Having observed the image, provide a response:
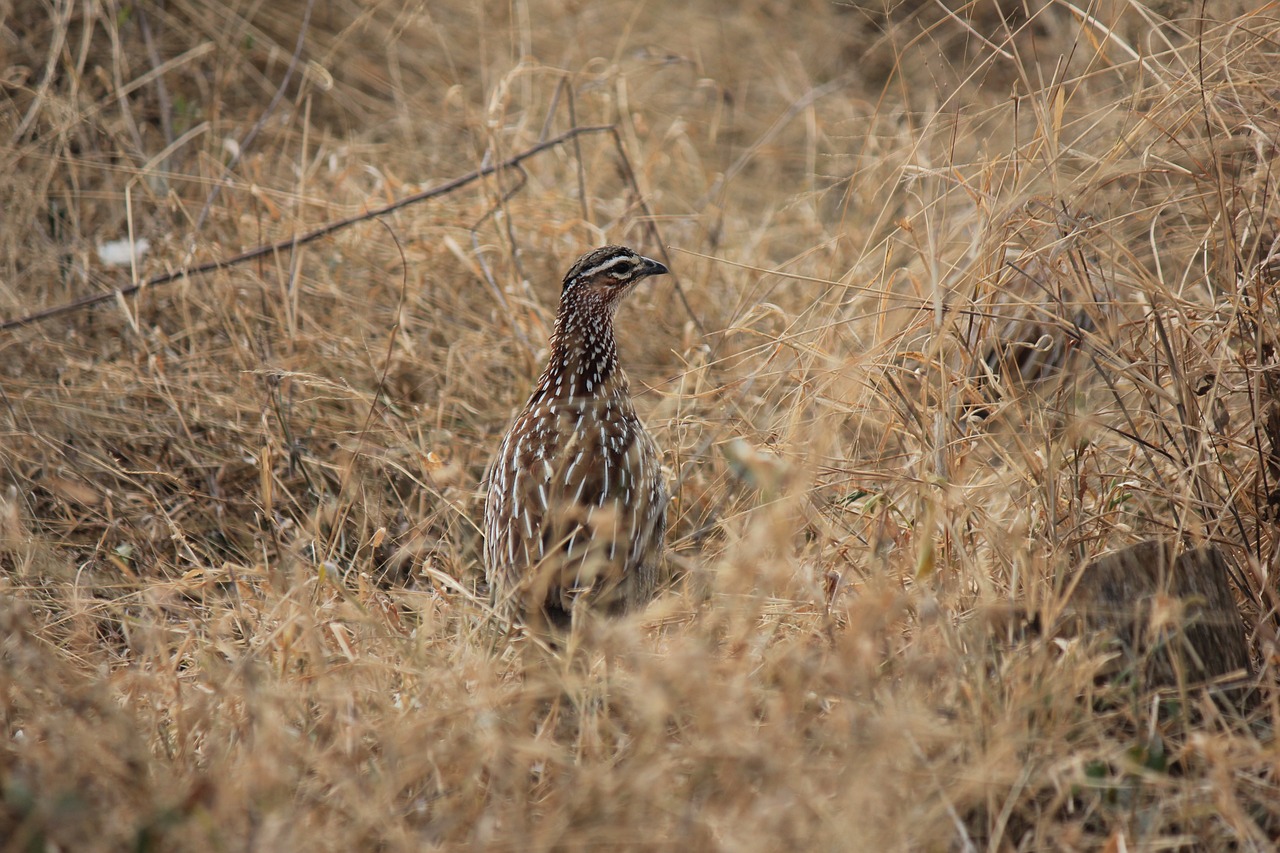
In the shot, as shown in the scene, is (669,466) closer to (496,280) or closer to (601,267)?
(601,267)

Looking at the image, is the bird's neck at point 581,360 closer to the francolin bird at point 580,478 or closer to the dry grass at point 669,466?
the francolin bird at point 580,478

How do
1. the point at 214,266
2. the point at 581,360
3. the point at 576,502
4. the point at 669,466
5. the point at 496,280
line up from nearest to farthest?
the point at 576,502 < the point at 581,360 < the point at 669,466 < the point at 214,266 < the point at 496,280

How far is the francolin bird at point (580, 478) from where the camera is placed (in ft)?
13.0

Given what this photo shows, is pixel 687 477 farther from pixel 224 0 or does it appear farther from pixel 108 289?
pixel 224 0

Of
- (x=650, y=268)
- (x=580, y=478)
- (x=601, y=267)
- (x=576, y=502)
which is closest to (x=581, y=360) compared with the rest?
(x=601, y=267)

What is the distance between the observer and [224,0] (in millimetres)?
7969

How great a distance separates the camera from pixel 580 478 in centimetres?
426

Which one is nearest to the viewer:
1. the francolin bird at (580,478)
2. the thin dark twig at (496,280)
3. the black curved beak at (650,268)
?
the francolin bird at (580,478)

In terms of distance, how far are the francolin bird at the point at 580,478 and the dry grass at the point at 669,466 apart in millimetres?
210

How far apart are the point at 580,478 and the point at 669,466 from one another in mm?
1039

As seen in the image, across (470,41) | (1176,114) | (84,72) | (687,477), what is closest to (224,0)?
(84,72)

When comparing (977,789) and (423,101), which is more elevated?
(423,101)

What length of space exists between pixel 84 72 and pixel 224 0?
1035mm

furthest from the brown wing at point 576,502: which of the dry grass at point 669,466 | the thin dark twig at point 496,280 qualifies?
the thin dark twig at point 496,280
